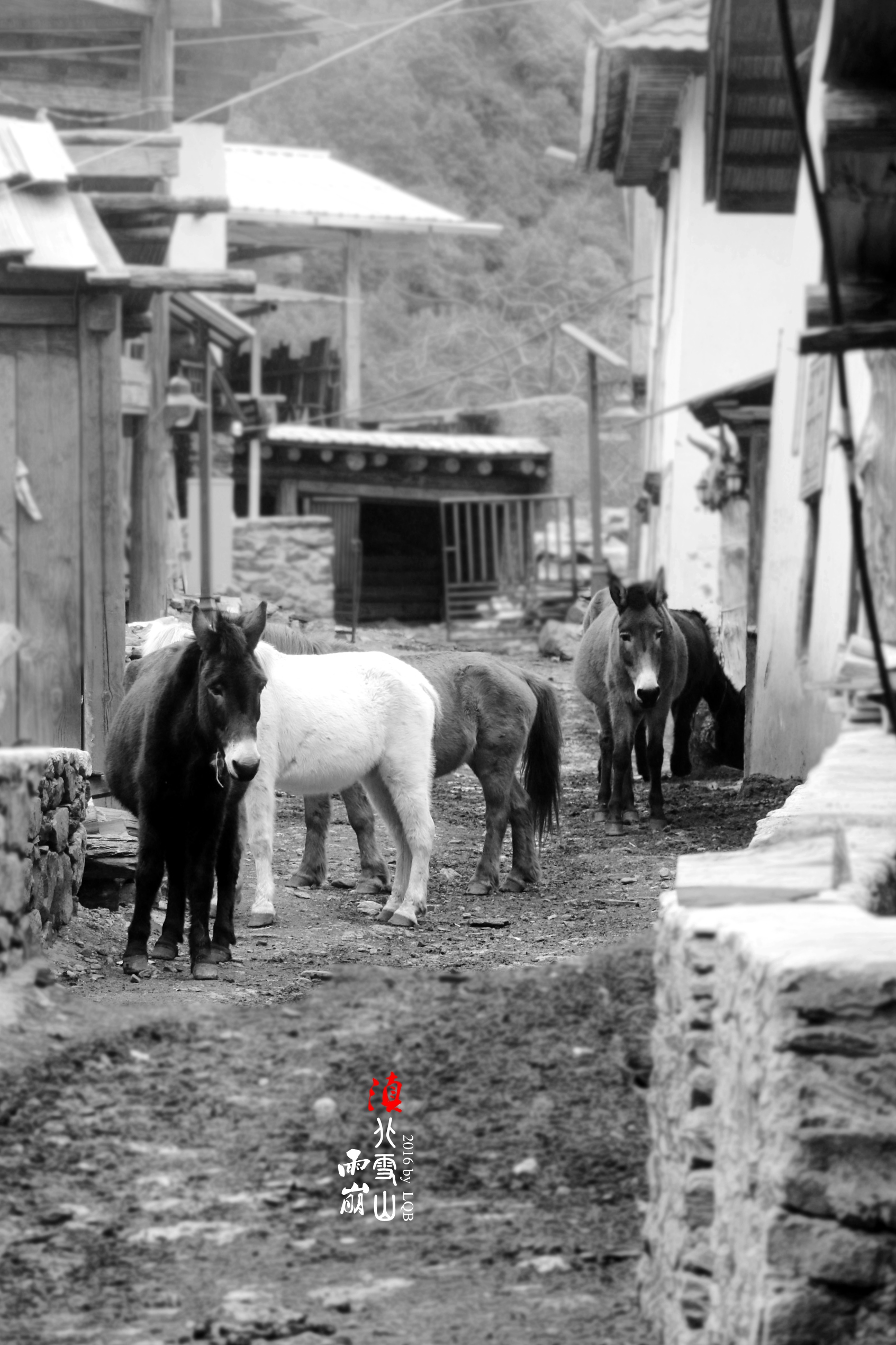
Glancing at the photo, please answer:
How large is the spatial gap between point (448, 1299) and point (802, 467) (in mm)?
6919

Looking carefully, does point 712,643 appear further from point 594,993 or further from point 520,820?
point 594,993

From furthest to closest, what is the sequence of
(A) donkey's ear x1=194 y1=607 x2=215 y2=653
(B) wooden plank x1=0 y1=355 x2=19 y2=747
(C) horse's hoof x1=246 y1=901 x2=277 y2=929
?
(B) wooden plank x1=0 y1=355 x2=19 y2=747
(C) horse's hoof x1=246 y1=901 x2=277 y2=929
(A) donkey's ear x1=194 y1=607 x2=215 y2=653

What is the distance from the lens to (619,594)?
11398 mm

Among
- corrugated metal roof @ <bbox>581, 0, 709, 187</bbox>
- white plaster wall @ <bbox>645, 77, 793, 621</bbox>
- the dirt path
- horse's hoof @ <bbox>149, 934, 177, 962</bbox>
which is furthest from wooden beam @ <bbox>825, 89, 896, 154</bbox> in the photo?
white plaster wall @ <bbox>645, 77, 793, 621</bbox>

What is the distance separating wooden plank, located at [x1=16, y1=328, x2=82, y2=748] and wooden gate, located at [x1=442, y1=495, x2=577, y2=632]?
1425cm

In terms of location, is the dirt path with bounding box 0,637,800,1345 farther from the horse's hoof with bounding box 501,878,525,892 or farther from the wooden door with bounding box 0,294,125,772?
the horse's hoof with bounding box 501,878,525,892

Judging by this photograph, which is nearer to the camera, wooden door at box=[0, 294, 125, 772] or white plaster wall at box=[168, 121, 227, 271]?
wooden door at box=[0, 294, 125, 772]

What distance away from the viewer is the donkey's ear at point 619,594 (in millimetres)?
11375

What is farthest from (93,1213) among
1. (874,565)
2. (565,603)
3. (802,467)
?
(565,603)

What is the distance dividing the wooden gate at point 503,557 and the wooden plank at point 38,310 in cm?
1432

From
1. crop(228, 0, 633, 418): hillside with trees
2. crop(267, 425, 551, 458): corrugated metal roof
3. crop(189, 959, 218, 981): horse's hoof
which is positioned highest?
crop(228, 0, 633, 418): hillside with trees

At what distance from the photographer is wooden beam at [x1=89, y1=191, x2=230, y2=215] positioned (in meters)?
10.8

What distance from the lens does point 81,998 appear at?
21.4 ft

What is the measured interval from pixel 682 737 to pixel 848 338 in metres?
10.3
